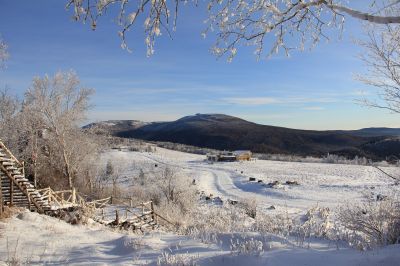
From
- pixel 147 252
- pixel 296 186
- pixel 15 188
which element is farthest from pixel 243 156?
pixel 147 252

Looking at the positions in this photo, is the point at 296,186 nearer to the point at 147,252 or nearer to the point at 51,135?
the point at 51,135

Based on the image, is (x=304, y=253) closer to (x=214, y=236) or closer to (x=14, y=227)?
(x=214, y=236)

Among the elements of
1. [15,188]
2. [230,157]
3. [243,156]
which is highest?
[15,188]

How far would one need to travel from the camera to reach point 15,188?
730 inches

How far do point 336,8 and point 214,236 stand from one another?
5032 mm

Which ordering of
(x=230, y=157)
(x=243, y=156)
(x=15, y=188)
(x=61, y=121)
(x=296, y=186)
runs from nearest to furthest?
(x=15, y=188) < (x=61, y=121) < (x=296, y=186) < (x=230, y=157) < (x=243, y=156)

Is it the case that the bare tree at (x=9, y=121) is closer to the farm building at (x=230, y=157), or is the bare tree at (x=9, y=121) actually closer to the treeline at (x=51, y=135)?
the treeline at (x=51, y=135)

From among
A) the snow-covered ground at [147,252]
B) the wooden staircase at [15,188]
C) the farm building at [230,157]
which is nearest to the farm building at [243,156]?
the farm building at [230,157]

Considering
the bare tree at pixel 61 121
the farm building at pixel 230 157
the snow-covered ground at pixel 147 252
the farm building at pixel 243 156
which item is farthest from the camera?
the farm building at pixel 243 156

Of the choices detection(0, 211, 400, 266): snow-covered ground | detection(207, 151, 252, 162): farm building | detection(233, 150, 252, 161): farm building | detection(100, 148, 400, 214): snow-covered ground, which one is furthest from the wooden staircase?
detection(233, 150, 252, 161): farm building

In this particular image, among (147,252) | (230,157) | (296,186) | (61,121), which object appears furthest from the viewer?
(230,157)

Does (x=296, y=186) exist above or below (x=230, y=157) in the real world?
below

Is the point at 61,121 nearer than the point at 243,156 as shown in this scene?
Yes

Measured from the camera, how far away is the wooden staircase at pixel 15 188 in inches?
689
